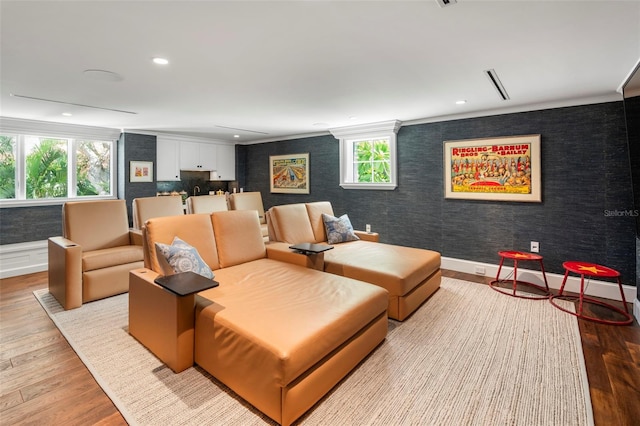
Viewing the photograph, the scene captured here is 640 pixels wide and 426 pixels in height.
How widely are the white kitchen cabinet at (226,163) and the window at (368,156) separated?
298 centimetres

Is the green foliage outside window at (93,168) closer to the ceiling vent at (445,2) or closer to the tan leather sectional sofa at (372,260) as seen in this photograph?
the tan leather sectional sofa at (372,260)

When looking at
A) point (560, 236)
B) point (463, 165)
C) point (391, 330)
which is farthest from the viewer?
point (463, 165)

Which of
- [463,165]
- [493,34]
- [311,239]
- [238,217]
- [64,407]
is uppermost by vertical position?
[493,34]

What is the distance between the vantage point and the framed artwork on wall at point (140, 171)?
218 inches

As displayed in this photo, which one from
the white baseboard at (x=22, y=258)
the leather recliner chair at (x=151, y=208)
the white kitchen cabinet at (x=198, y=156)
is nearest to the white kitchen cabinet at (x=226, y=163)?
the white kitchen cabinet at (x=198, y=156)

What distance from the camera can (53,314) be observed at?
9.96 feet

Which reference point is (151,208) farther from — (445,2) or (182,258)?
(445,2)

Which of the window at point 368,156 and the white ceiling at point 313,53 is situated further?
the window at point 368,156

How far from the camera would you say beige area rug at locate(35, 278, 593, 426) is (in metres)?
1.74

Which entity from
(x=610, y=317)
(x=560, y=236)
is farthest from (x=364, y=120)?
(x=610, y=317)

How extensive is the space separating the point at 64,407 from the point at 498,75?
4.05 meters

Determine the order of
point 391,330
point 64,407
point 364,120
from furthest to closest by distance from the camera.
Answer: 1. point 364,120
2. point 391,330
3. point 64,407

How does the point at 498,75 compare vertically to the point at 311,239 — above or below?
above

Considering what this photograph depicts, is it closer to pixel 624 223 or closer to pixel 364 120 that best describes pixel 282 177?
pixel 364 120
